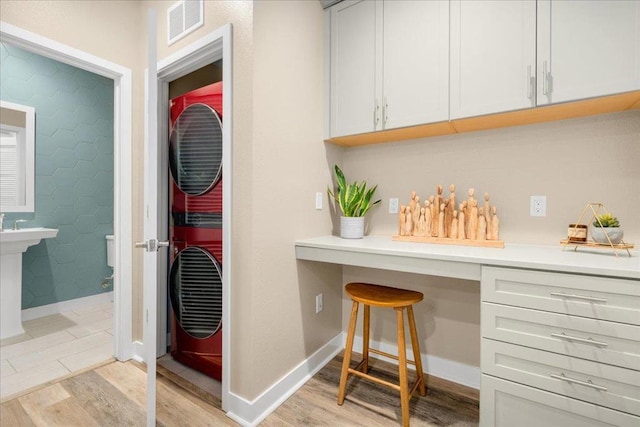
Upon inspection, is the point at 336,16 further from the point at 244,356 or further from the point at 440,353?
the point at 440,353

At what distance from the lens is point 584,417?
3.71 feet

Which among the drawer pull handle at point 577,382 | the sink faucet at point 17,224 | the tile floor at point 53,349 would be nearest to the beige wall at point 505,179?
the drawer pull handle at point 577,382

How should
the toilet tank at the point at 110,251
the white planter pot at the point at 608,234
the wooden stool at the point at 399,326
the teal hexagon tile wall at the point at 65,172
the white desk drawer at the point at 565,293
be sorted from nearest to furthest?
the white desk drawer at the point at 565,293 → the white planter pot at the point at 608,234 → the wooden stool at the point at 399,326 → the teal hexagon tile wall at the point at 65,172 → the toilet tank at the point at 110,251

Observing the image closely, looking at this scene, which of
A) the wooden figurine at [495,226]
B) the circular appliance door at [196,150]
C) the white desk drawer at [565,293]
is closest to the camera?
the white desk drawer at [565,293]

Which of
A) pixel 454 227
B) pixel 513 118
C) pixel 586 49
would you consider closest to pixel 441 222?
pixel 454 227

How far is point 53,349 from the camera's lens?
232cm

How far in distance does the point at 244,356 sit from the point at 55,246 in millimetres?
2837

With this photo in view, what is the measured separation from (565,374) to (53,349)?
3.26m

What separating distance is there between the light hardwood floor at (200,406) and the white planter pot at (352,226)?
93 cm

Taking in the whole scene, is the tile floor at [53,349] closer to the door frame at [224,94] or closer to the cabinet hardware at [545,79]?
the door frame at [224,94]

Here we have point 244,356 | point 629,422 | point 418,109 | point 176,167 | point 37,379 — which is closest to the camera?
point 629,422

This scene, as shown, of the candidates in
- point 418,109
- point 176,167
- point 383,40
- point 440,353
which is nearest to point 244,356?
point 440,353

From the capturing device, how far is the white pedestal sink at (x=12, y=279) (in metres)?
2.49

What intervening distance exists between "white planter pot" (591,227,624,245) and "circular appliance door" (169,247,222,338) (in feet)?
6.74
